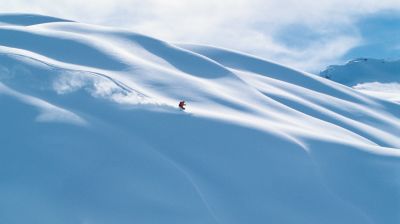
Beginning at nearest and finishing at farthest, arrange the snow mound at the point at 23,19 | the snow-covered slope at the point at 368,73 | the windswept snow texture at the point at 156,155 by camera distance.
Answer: the windswept snow texture at the point at 156,155 → the snow mound at the point at 23,19 → the snow-covered slope at the point at 368,73

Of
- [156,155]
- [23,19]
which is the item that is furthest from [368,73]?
[156,155]

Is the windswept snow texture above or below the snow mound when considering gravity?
below

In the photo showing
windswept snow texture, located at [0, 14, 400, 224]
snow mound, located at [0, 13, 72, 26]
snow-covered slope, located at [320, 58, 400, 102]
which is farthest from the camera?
snow-covered slope, located at [320, 58, 400, 102]

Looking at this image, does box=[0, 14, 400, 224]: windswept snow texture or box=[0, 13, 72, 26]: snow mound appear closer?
box=[0, 14, 400, 224]: windswept snow texture

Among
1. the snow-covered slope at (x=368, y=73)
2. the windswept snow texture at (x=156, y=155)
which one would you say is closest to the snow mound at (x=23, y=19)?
the windswept snow texture at (x=156, y=155)

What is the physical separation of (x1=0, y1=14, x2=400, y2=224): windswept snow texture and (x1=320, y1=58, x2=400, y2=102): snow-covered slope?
122909 mm

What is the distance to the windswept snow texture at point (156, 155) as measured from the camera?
5.62 metres

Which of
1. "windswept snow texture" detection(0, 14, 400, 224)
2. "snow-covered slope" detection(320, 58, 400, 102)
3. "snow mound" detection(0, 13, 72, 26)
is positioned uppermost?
"snow-covered slope" detection(320, 58, 400, 102)

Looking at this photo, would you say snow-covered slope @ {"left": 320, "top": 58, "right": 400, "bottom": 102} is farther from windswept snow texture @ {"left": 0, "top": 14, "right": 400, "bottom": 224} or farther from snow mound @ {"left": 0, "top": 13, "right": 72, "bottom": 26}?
windswept snow texture @ {"left": 0, "top": 14, "right": 400, "bottom": 224}

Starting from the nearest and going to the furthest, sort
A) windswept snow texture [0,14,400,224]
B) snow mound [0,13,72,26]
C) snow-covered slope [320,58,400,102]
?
windswept snow texture [0,14,400,224]
snow mound [0,13,72,26]
snow-covered slope [320,58,400,102]

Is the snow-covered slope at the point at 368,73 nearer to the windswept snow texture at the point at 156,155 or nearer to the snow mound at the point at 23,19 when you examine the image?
the snow mound at the point at 23,19

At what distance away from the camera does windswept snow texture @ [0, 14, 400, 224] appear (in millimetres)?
5625

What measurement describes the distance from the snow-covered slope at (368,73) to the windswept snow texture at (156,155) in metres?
123

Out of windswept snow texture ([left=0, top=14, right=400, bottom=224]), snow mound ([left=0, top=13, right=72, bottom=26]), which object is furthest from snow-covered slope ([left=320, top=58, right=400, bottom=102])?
windswept snow texture ([left=0, top=14, right=400, bottom=224])
